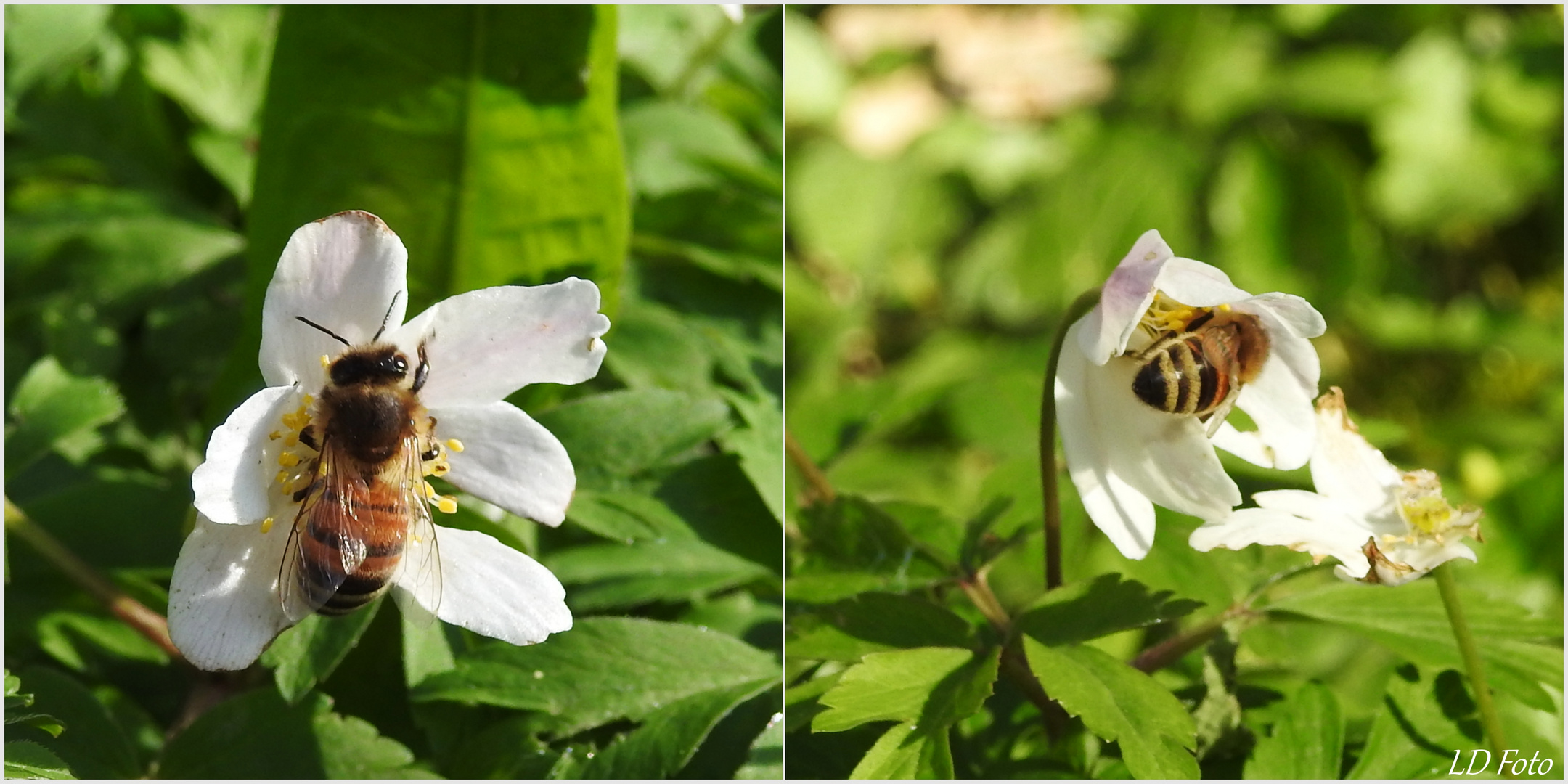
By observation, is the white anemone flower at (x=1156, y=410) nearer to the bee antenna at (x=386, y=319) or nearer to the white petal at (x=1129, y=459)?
the white petal at (x=1129, y=459)

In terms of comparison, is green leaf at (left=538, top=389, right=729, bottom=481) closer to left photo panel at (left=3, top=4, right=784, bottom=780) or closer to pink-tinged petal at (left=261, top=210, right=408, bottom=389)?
left photo panel at (left=3, top=4, right=784, bottom=780)

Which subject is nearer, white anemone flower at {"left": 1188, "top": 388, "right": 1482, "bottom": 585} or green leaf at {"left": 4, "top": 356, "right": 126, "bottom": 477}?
white anemone flower at {"left": 1188, "top": 388, "right": 1482, "bottom": 585}

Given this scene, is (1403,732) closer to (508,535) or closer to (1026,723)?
(1026,723)

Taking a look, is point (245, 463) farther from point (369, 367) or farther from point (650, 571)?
point (650, 571)

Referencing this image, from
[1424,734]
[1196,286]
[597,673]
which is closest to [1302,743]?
[1424,734]

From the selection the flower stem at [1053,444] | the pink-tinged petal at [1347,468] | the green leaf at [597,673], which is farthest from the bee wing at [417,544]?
the pink-tinged petal at [1347,468]

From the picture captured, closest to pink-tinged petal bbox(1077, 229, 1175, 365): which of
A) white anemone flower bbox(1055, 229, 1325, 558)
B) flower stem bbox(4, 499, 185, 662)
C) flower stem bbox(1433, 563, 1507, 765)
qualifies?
white anemone flower bbox(1055, 229, 1325, 558)
